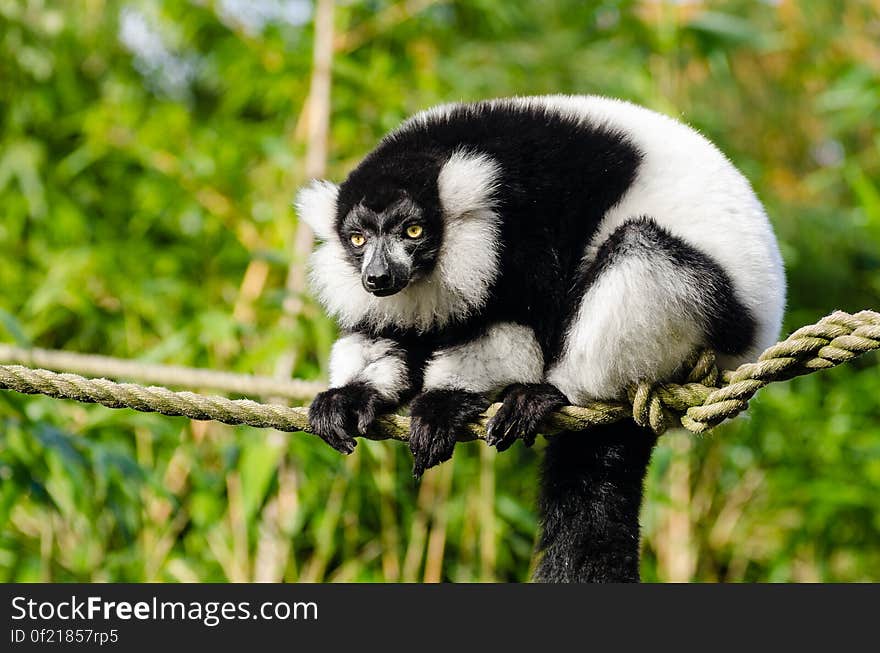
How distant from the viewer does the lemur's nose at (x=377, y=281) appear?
265 centimetres

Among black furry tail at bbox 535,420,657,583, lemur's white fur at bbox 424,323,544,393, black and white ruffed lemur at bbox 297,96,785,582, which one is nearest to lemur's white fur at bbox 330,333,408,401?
black and white ruffed lemur at bbox 297,96,785,582

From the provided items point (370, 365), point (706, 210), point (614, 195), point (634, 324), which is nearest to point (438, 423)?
point (370, 365)

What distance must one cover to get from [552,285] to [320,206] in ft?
2.64

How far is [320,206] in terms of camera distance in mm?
3025

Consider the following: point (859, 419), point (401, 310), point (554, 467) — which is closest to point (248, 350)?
point (401, 310)

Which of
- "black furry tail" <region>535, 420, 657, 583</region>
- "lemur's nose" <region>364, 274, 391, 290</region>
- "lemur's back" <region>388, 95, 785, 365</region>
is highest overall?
"lemur's back" <region>388, 95, 785, 365</region>

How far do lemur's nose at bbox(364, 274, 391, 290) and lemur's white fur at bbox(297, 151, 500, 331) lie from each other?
0.16 metres

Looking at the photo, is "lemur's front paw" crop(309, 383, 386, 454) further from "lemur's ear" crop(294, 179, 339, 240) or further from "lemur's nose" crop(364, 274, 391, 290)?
"lemur's ear" crop(294, 179, 339, 240)

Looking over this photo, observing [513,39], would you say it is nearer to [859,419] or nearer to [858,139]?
[859,419]

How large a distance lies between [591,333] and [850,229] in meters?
3.71

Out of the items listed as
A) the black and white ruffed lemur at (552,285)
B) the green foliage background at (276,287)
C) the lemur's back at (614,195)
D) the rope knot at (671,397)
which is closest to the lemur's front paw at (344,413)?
the black and white ruffed lemur at (552,285)

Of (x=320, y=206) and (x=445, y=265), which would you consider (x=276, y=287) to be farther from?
(x=445, y=265)

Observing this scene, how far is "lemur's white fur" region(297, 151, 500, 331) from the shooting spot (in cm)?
269

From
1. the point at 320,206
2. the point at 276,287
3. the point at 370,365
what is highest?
the point at 276,287
